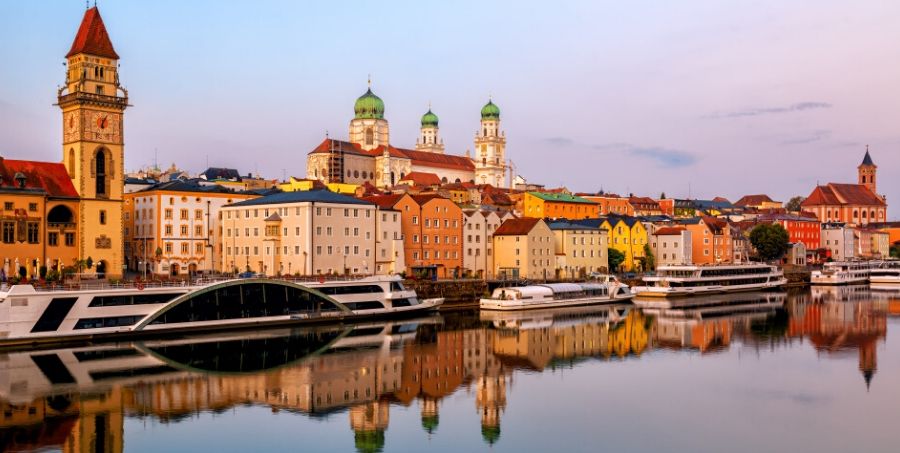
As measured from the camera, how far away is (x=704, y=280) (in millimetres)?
93500

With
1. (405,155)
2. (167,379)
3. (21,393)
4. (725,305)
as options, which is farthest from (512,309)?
(405,155)

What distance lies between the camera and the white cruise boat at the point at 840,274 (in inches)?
4530

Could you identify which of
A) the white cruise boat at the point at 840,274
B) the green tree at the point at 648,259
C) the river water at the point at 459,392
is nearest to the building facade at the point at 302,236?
the river water at the point at 459,392

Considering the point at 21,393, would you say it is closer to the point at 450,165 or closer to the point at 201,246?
the point at 201,246

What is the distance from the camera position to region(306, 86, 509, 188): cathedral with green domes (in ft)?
497

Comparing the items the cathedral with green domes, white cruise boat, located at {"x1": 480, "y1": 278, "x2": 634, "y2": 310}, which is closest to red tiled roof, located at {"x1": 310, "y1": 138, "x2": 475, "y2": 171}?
the cathedral with green domes

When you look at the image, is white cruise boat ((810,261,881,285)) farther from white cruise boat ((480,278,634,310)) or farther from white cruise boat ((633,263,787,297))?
white cruise boat ((480,278,634,310))

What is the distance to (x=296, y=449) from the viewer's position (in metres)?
30.0

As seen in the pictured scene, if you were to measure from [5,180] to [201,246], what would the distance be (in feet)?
63.9

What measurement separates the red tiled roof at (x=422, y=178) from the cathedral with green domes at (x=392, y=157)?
30cm

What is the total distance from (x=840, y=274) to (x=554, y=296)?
56.1 meters

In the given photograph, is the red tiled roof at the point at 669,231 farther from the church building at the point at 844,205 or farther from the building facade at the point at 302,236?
the church building at the point at 844,205

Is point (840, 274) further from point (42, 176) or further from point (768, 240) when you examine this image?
point (42, 176)

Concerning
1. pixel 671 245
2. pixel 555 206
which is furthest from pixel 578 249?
pixel 555 206
